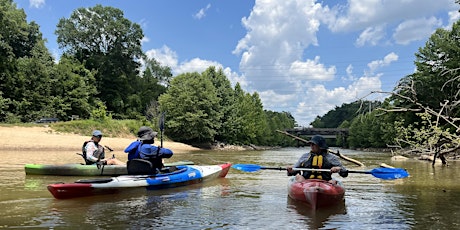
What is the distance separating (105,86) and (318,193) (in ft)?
167

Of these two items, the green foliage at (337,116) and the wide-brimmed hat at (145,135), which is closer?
the wide-brimmed hat at (145,135)

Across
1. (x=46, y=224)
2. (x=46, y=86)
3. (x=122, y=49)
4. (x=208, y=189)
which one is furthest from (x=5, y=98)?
(x=46, y=224)

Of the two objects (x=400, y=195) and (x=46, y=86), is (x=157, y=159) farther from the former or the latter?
(x=46, y=86)

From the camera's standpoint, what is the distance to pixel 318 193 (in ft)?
21.5

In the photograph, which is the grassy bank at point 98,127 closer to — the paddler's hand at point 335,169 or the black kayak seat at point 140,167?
the black kayak seat at point 140,167

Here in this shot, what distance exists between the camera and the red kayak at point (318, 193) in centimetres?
659

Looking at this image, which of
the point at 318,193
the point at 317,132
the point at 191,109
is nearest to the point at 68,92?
the point at 191,109

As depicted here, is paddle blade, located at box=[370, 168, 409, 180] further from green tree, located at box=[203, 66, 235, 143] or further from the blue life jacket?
green tree, located at box=[203, 66, 235, 143]

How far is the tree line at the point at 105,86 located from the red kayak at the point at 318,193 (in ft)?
100

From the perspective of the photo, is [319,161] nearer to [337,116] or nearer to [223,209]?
[223,209]

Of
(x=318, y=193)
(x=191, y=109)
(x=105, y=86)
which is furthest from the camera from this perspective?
(x=105, y=86)

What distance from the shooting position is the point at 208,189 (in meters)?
9.38

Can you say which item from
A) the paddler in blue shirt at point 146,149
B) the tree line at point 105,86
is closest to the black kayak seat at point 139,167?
the paddler in blue shirt at point 146,149

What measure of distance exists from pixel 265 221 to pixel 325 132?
76.7 m
